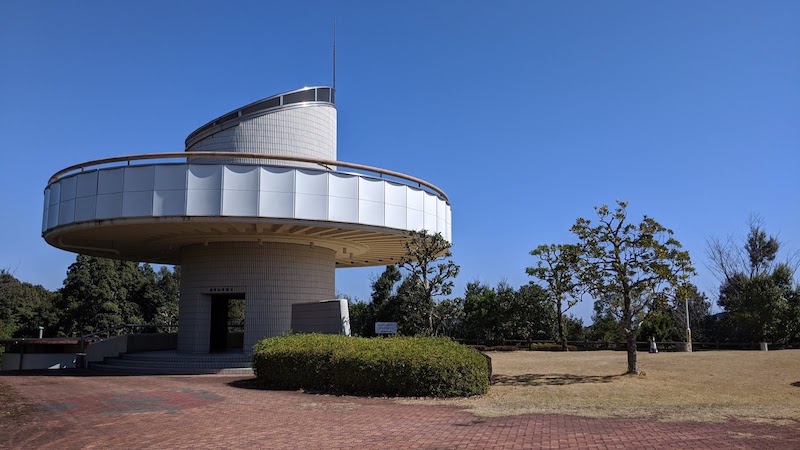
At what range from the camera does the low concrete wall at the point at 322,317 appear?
19.9m

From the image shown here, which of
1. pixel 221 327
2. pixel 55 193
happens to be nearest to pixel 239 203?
pixel 55 193

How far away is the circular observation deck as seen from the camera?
59.7 ft

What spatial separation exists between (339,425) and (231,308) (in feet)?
143

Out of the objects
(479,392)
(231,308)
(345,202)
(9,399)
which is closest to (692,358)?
(479,392)

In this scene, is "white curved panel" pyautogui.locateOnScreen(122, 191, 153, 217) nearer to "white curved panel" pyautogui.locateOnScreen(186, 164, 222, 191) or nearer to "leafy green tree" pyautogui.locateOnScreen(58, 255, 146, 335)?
"white curved panel" pyautogui.locateOnScreen(186, 164, 222, 191)

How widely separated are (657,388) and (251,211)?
41.0 ft

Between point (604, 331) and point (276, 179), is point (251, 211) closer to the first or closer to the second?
point (276, 179)

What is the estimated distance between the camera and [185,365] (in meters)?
20.5

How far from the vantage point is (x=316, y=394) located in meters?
14.4

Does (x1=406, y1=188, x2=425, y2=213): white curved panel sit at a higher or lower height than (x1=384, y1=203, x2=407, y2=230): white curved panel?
higher

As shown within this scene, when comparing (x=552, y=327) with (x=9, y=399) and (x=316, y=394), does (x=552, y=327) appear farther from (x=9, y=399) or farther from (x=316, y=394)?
(x=9, y=399)

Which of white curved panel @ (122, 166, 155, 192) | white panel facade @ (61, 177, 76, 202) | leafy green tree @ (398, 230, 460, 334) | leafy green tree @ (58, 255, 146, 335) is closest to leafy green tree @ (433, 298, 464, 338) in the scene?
leafy green tree @ (398, 230, 460, 334)

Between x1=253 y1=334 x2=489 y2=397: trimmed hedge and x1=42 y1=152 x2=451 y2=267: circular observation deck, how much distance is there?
450 centimetres

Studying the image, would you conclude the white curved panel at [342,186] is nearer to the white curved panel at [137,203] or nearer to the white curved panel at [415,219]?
the white curved panel at [415,219]
